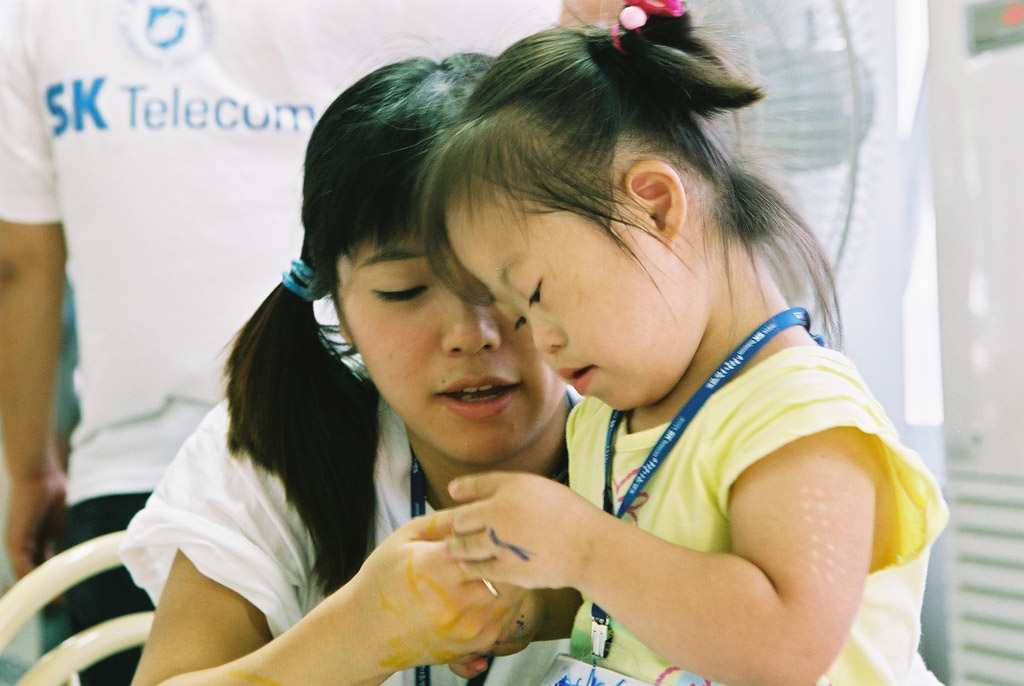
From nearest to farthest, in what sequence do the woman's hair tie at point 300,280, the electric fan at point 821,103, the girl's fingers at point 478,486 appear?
the girl's fingers at point 478,486
the woman's hair tie at point 300,280
the electric fan at point 821,103

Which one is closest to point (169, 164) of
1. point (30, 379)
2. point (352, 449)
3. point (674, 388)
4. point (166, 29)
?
point (166, 29)

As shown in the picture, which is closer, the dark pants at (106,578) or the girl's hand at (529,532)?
the girl's hand at (529,532)

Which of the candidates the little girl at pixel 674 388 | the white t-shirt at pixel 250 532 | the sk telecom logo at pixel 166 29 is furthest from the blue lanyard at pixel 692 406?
the sk telecom logo at pixel 166 29

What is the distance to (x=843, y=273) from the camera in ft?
4.05

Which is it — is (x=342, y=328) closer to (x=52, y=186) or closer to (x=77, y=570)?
(x=77, y=570)

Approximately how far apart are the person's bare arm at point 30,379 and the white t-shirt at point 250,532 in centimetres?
86

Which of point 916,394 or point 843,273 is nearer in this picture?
point 843,273

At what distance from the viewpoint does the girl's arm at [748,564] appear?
62 cm

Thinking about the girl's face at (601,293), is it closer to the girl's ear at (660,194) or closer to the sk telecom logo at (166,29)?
the girl's ear at (660,194)

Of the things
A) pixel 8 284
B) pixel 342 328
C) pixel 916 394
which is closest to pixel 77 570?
pixel 342 328

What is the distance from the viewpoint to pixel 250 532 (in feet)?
3.30

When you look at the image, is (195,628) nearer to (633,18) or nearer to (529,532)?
(529,532)

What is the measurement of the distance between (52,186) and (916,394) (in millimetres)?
1557

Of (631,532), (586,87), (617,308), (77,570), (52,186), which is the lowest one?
(77,570)
